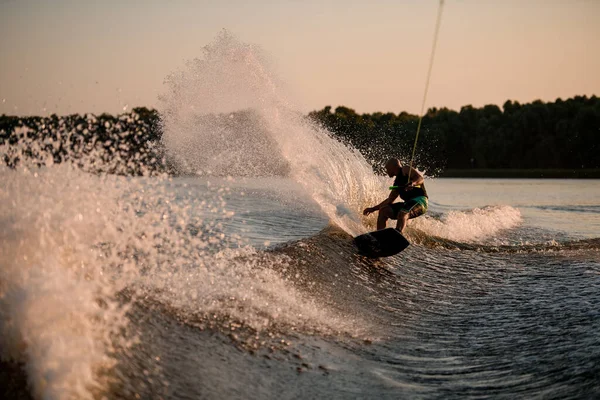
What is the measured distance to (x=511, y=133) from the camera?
283 feet

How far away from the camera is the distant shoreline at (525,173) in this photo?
71312mm

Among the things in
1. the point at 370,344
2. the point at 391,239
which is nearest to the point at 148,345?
the point at 370,344

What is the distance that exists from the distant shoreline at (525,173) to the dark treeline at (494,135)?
1.53 m

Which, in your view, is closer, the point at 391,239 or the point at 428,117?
the point at 391,239

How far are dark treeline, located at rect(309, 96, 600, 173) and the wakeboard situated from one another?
59.7 metres

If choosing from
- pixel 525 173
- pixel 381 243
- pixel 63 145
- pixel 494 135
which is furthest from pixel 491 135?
pixel 63 145

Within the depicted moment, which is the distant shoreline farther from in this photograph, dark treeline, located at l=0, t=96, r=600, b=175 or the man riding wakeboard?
the man riding wakeboard

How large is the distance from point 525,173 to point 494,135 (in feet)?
34.3

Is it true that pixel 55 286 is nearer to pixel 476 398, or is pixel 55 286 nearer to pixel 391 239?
pixel 476 398

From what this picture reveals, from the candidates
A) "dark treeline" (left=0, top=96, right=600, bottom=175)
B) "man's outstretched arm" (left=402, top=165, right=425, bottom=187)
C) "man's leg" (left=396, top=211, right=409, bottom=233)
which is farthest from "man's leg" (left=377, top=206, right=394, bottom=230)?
"dark treeline" (left=0, top=96, right=600, bottom=175)

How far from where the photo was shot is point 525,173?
80.4 m

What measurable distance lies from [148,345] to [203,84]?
937 cm

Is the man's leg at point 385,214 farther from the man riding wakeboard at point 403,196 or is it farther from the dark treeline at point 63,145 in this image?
the dark treeline at point 63,145

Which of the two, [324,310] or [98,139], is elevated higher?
[98,139]
